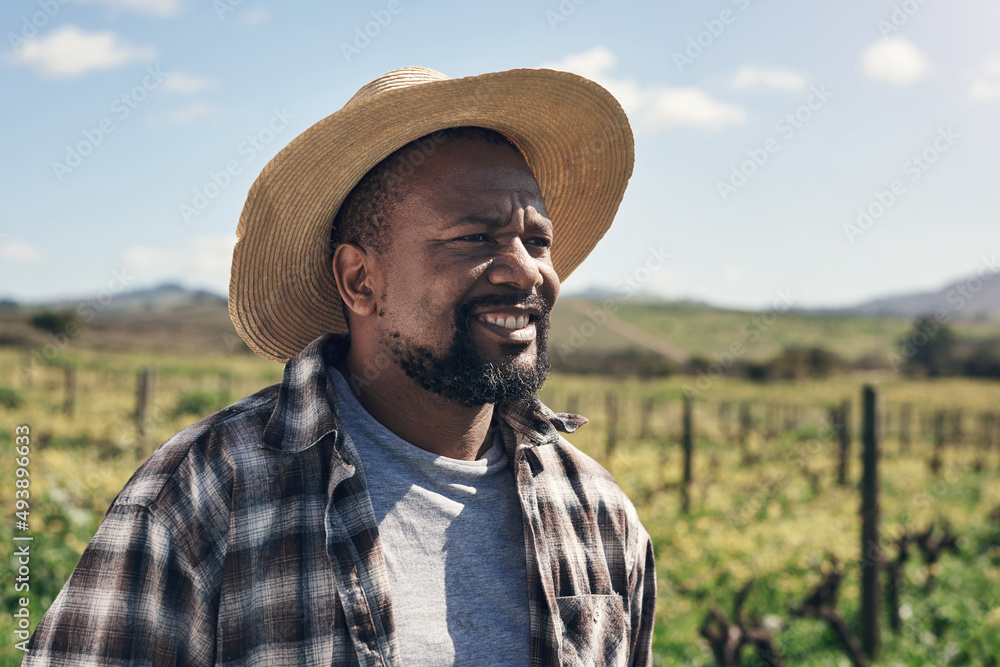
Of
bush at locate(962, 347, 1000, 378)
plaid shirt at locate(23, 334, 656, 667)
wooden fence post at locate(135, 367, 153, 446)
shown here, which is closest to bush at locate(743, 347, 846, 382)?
bush at locate(962, 347, 1000, 378)

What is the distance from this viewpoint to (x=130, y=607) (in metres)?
1.41

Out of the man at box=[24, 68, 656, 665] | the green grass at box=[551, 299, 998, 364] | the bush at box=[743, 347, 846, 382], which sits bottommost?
the man at box=[24, 68, 656, 665]

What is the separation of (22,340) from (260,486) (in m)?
50.9

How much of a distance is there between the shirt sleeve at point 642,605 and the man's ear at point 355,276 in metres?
1.03

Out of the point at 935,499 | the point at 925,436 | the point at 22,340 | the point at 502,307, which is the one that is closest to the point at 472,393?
the point at 502,307

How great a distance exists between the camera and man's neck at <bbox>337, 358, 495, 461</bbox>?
1855mm

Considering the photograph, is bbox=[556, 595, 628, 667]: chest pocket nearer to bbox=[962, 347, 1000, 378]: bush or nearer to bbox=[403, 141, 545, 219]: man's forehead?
bbox=[403, 141, 545, 219]: man's forehead

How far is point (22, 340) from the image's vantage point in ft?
145

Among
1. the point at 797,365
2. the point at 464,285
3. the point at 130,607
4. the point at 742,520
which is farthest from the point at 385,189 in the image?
the point at 797,365

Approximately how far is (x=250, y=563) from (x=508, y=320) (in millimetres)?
787

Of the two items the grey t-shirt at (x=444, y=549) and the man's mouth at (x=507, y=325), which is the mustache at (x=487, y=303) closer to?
the man's mouth at (x=507, y=325)

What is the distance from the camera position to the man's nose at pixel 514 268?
5.86 feet

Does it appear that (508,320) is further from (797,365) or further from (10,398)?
(797,365)

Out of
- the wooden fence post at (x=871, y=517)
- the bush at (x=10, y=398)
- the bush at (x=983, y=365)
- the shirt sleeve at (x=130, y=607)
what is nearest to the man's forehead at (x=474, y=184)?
the shirt sleeve at (x=130, y=607)
